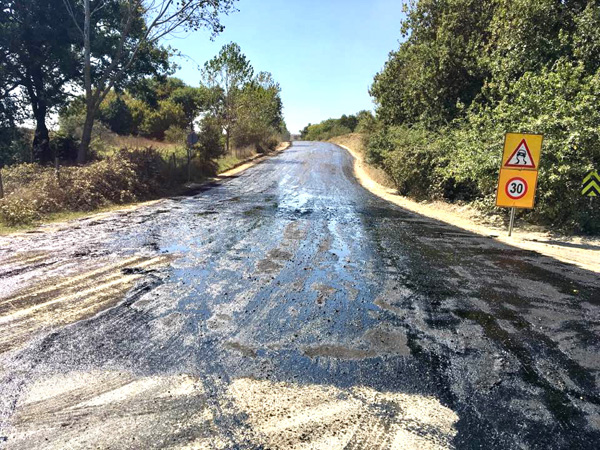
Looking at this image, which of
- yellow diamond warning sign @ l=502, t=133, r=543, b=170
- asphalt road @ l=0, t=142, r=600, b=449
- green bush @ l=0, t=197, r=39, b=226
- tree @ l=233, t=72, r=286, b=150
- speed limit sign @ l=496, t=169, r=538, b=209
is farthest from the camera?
tree @ l=233, t=72, r=286, b=150

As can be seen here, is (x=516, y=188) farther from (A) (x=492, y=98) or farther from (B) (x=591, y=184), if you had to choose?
(A) (x=492, y=98)

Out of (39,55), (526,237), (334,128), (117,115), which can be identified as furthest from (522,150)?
(334,128)

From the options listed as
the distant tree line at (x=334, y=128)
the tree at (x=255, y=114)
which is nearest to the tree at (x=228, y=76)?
the tree at (x=255, y=114)

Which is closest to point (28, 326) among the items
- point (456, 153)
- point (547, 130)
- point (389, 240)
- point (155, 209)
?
point (389, 240)

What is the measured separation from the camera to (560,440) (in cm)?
272

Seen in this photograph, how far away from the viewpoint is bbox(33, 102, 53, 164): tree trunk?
74.0ft

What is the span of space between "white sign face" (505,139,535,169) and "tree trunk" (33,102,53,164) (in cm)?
2315

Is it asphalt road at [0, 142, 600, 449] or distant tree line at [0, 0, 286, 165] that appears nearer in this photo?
asphalt road at [0, 142, 600, 449]

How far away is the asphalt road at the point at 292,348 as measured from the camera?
283cm

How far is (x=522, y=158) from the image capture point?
947 cm

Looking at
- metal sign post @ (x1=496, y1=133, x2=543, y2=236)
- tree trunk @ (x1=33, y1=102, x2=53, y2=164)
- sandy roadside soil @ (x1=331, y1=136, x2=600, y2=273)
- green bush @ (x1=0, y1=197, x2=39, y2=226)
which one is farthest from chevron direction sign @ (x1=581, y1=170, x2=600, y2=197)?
tree trunk @ (x1=33, y1=102, x2=53, y2=164)

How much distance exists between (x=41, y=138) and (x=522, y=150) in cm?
2425

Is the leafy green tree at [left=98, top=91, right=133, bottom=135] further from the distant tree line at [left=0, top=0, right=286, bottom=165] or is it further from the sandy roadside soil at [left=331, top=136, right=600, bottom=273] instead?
the sandy roadside soil at [left=331, top=136, right=600, bottom=273]

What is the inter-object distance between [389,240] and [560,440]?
6.51 m
